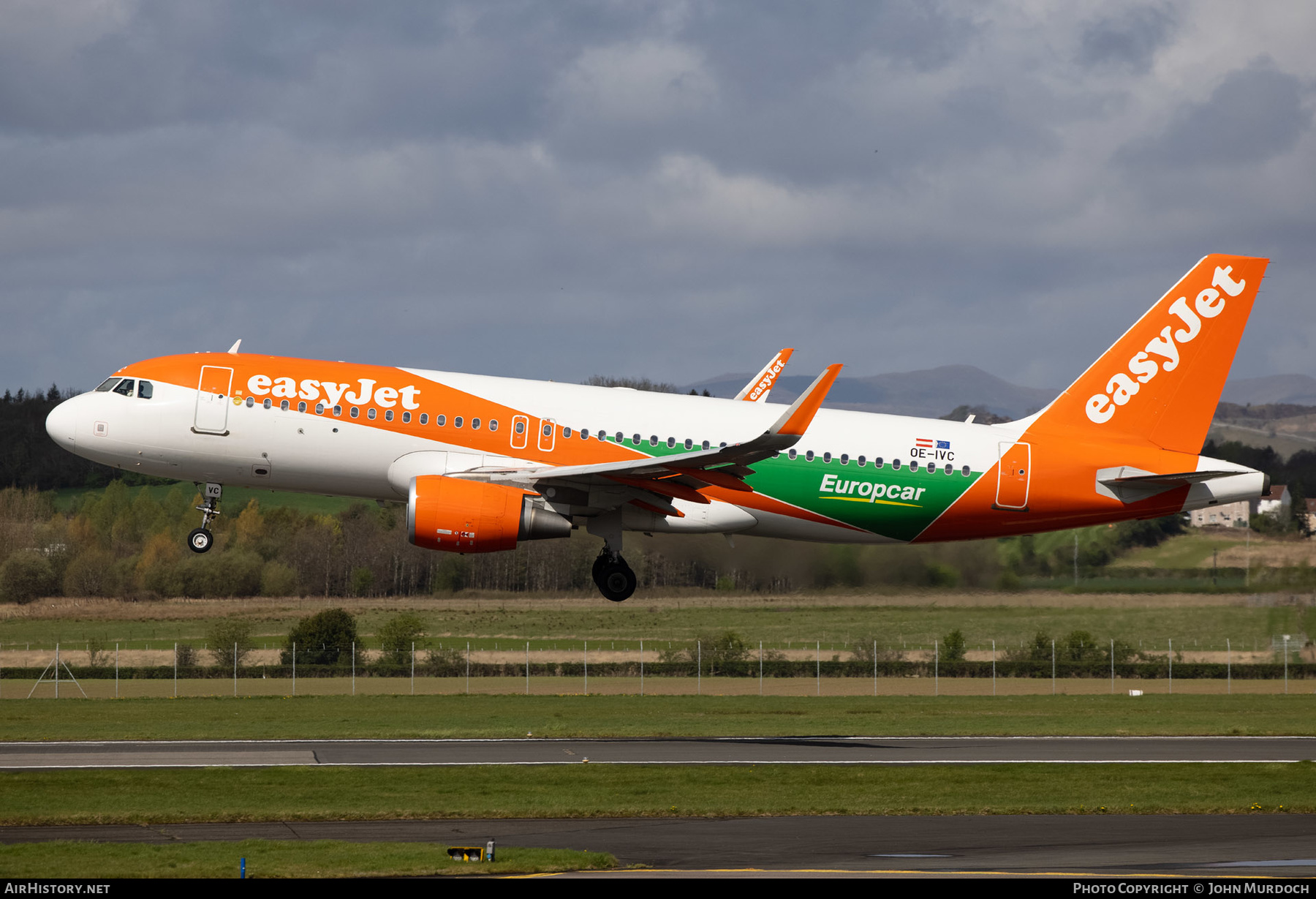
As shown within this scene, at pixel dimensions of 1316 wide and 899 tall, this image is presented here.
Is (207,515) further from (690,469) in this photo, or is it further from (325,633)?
(325,633)

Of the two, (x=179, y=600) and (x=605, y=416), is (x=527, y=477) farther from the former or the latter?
(x=179, y=600)

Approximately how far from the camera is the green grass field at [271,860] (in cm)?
2061

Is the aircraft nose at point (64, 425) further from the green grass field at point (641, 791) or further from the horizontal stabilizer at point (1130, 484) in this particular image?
the horizontal stabilizer at point (1130, 484)

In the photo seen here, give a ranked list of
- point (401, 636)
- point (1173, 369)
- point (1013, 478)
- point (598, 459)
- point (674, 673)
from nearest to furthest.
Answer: point (598, 459)
point (1013, 478)
point (1173, 369)
point (674, 673)
point (401, 636)

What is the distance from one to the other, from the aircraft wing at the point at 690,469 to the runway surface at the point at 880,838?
6.81 metres

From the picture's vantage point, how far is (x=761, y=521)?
30.7 meters

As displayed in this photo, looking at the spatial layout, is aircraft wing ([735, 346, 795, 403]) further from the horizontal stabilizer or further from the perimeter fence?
the perimeter fence

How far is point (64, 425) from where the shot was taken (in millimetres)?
29922

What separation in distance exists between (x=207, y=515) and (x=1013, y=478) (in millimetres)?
18110

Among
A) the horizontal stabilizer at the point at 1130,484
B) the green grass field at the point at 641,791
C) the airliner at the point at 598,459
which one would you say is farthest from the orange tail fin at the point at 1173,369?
the green grass field at the point at 641,791

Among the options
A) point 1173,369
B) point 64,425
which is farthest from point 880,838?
point 64,425

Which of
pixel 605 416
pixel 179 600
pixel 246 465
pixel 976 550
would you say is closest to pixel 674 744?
pixel 976 550

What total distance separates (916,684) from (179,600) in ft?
129

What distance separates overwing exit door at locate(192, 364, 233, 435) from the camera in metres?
29.2
